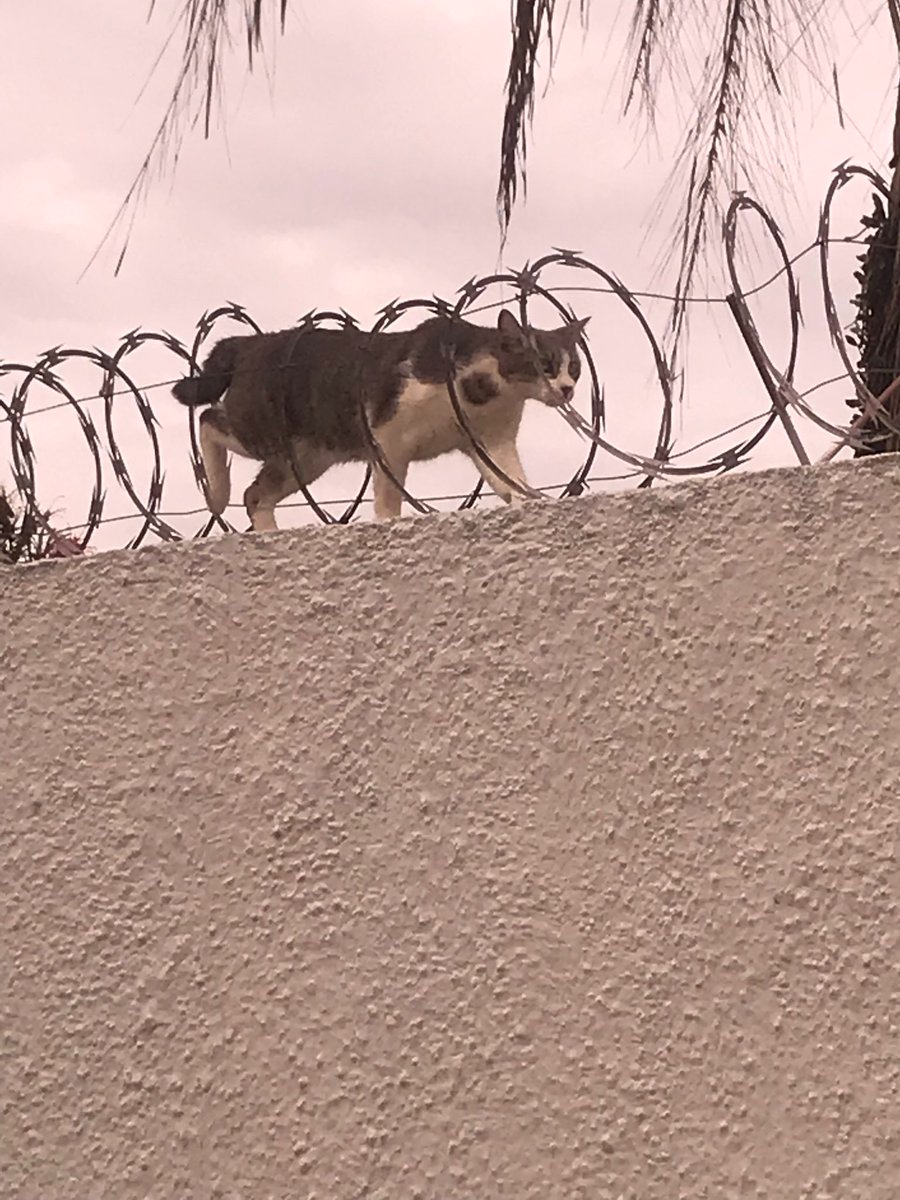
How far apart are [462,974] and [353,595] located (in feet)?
0.89

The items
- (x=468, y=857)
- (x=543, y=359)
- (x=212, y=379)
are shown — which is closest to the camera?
(x=468, y=857)

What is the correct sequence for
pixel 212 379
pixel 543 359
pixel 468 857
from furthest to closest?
pixel 212 379 → pixel 543 359 → pixel 468 857

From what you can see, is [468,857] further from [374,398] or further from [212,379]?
[212,379]

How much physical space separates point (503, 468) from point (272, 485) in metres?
0.23

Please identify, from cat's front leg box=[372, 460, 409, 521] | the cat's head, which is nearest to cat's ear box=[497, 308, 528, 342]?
the cat's head

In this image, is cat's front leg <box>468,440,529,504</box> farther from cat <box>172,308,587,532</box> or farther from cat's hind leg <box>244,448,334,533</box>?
cat's hind leg <box>244,448,334,533</box>

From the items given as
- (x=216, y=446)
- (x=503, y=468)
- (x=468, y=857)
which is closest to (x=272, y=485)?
(x=216, y=446)

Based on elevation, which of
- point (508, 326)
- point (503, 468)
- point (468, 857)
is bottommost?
point (468, 857)

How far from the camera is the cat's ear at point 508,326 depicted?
1.10 m

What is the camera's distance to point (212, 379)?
4.08ft

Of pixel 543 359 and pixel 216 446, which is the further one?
pixel 216 446

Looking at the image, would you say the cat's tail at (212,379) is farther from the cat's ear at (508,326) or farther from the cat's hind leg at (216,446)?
the cat's ear at (508,326)

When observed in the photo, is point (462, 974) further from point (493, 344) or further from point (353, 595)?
point (493, 344)

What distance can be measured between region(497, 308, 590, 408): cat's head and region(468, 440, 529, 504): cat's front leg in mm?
50
